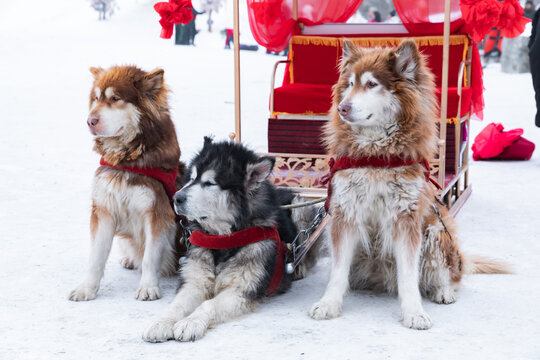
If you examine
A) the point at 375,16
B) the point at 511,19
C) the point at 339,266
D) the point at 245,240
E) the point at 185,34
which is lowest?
the point at 339,266

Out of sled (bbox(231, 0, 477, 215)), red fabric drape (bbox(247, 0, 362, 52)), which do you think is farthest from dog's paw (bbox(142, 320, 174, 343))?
red fabric drape (bbox(247, 0, 362, 52))

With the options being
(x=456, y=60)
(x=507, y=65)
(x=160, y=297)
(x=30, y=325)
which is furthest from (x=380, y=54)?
(x=507, y=65)

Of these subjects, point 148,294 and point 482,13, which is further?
point 482,13

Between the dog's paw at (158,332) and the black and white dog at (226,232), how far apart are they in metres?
0.11

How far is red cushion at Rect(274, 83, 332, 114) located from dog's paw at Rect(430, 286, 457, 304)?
8.60 ft

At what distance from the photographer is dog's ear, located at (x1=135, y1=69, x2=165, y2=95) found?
308cm

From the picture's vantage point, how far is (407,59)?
273cm

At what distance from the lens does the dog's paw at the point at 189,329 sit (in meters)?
2.49

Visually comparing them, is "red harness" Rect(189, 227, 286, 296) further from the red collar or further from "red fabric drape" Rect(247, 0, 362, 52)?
"red fabric drape" Rect(247, 0, 362, 52)

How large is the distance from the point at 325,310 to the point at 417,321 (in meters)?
0.42

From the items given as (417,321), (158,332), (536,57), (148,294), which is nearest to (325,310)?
(417,321)

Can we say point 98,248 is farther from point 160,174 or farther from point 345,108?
point 345,108

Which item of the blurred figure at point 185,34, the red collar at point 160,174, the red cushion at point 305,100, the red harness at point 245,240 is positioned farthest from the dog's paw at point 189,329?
the blurred figure at point 185,34

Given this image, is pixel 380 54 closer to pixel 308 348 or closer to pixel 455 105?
pixel 308 348
